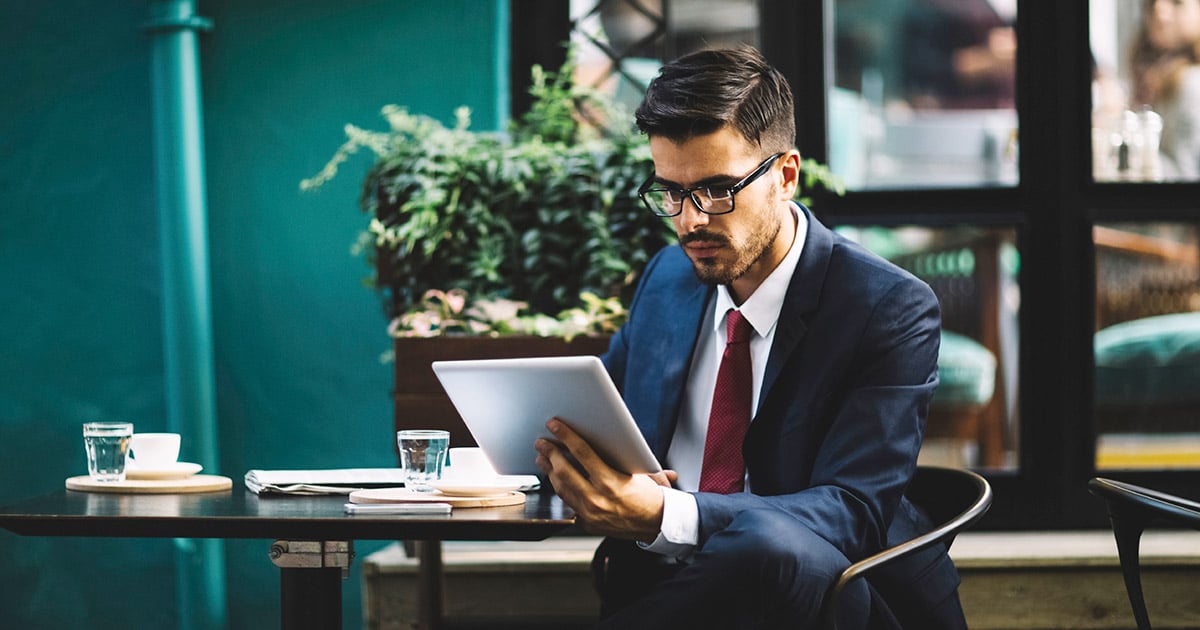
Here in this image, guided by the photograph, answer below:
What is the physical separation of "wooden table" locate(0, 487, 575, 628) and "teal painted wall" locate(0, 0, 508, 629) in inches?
62.7

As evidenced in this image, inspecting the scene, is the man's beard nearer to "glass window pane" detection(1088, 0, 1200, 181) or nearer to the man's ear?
the man's ear

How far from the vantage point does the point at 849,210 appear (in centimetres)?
347

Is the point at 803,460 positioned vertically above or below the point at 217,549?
above

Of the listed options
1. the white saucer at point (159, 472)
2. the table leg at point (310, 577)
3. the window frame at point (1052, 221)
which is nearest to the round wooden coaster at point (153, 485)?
the white saucer at point (159, 472)

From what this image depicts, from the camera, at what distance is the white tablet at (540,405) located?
66.5 inches

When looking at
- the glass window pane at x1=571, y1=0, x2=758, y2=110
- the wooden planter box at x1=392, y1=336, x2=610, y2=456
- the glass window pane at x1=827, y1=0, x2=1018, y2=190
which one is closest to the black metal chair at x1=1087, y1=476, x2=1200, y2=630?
the wooden planter box at x1=392, y1=336, x2=610, y2=456

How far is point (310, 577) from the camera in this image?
72.2 inches

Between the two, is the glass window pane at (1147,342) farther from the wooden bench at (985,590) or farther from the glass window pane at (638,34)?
the glass window pane at (638,34)

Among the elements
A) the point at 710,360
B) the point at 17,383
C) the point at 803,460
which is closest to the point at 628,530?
the point at 803,460

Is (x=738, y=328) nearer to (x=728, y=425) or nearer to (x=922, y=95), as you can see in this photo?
(x=728, y=425)

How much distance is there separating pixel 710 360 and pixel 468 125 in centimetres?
135

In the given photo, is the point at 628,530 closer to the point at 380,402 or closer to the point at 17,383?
the point at 380,402

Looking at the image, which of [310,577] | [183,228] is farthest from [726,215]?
[183,228]

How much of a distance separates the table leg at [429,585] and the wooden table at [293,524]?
0.82 m
